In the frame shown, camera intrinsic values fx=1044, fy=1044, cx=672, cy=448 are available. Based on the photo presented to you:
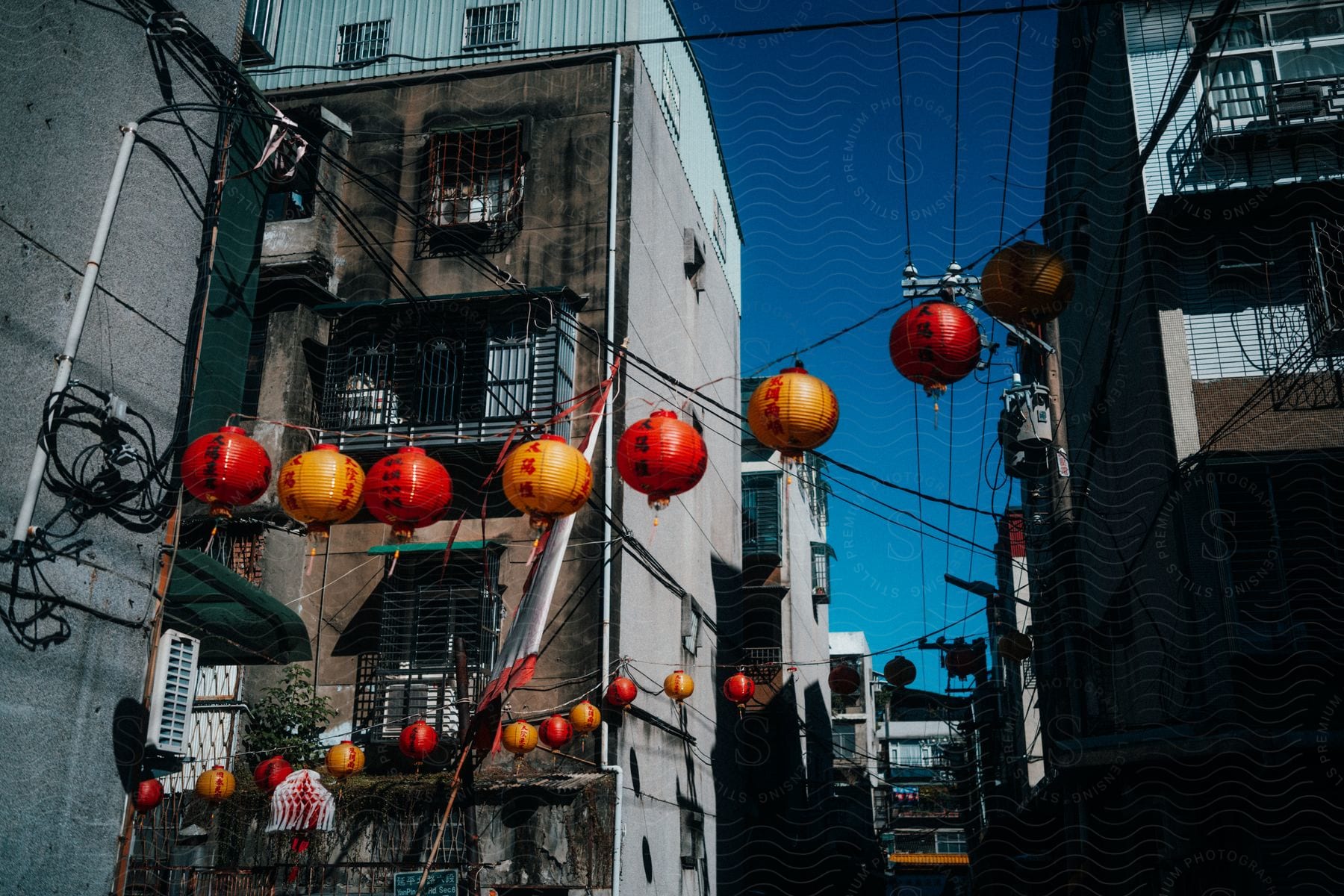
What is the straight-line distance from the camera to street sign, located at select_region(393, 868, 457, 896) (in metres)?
12.4

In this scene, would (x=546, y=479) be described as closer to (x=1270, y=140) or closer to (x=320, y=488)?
(x=320, y=488)

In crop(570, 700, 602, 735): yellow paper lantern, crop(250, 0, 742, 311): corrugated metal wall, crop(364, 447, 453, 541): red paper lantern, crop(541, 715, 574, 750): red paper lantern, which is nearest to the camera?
crop(364, 447, 453, 541): red paper lantern

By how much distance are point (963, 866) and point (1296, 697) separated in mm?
35167

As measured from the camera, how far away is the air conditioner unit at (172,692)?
30.5 ft

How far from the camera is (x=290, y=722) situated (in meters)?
17.5

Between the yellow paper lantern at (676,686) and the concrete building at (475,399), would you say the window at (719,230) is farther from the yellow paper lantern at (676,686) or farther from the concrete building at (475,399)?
the yellow paper lantern at (676,686)

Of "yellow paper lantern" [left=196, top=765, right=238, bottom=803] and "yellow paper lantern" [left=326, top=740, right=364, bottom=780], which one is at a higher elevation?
"yellow paper lantern" [left=326, top=740, right=364, bottom=780]

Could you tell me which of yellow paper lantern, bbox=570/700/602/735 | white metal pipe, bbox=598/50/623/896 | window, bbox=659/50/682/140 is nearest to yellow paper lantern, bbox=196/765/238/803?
yellow paper lantern, bbox=570/700/602/735

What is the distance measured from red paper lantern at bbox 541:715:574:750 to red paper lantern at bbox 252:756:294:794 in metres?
3.83

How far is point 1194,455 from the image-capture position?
46.6ft

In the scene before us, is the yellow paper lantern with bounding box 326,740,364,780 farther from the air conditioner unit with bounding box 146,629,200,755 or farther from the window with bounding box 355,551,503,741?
the air conditioner unit with bounding box 146,629,200,755

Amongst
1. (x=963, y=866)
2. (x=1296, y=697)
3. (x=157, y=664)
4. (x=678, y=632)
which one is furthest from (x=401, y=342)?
(x=963, y=866)

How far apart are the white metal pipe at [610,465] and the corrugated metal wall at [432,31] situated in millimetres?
1194

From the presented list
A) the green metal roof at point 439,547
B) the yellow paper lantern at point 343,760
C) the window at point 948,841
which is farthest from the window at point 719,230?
the window at point 948,841
